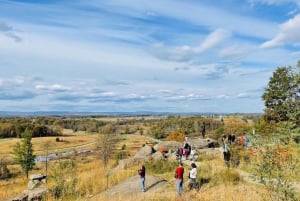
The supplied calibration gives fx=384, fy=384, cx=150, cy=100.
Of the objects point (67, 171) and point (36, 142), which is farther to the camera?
point (36, 142)

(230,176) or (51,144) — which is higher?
(230,176)

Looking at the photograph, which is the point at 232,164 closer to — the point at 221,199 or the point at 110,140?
the point at 221,199

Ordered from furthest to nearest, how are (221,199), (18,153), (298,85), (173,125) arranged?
1. (173,125)
2. (18,153)
3. (221,199)
4. (298,85)

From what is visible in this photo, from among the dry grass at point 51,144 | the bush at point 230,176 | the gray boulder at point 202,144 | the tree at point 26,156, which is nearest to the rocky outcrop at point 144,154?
the gray boulder at point 202,144

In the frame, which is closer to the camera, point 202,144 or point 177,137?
point 202,144

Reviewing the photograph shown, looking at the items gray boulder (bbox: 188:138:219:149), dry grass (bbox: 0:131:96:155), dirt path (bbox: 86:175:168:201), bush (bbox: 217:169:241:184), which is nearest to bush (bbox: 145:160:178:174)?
dirt path (bbox: 86:175:168:201)

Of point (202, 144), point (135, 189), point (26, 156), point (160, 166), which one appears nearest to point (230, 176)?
point (135, 189)

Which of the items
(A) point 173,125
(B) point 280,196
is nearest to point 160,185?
(B) point 280,196

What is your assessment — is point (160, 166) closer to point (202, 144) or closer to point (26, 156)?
point (202, 144)

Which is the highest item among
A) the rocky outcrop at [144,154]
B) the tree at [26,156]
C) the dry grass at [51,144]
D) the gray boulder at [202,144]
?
the gray boulder at [202,144]

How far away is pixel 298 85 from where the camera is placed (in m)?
9.75

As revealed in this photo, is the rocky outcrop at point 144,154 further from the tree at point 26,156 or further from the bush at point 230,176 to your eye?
the tree at point 26,156

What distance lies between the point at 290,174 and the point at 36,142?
122424mm

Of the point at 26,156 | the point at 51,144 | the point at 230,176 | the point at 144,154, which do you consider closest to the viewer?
the point at 230,176
